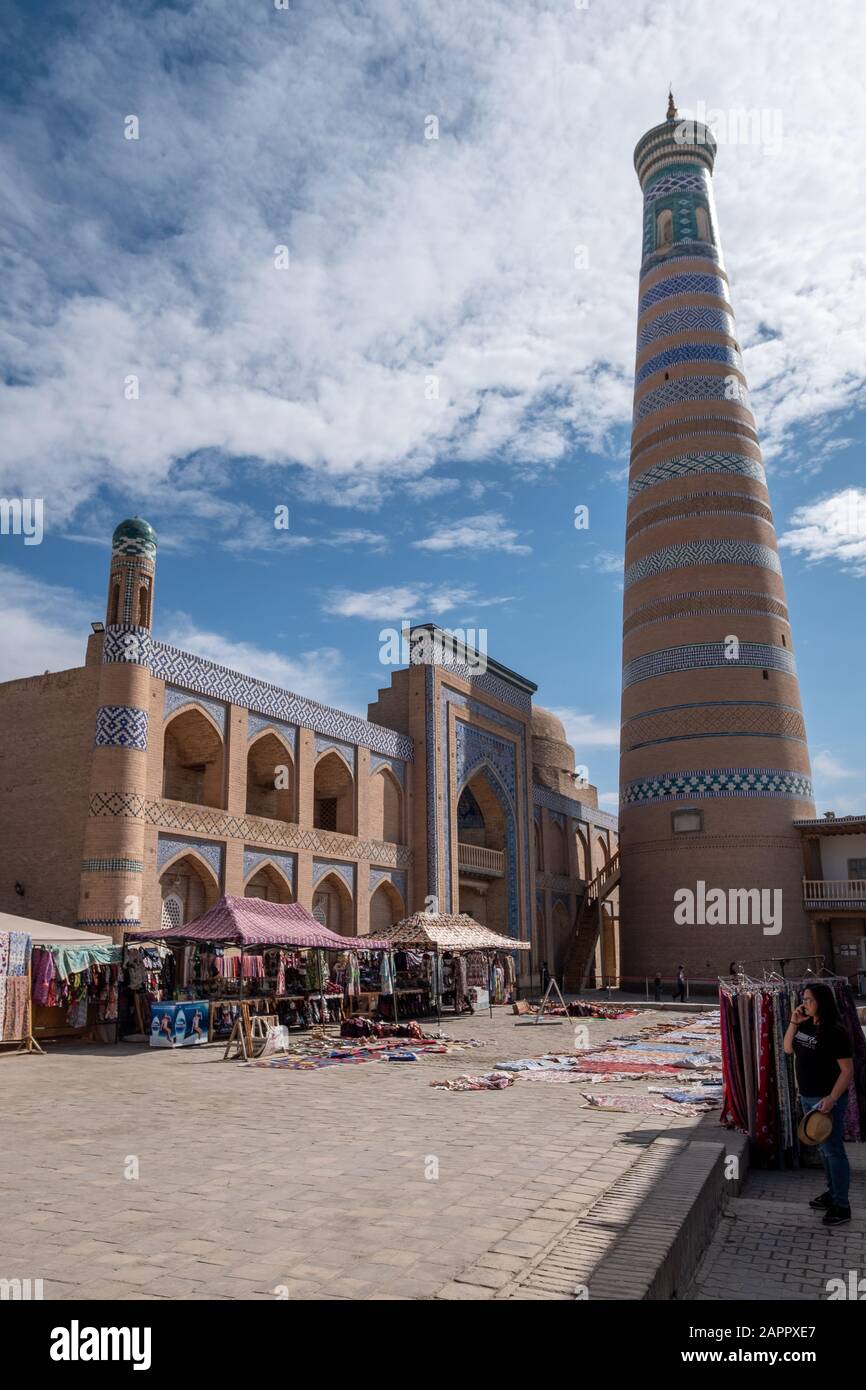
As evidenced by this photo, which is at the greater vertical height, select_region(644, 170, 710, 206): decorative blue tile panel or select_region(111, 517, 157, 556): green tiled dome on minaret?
select_region(644, 170, 710, 206): decorative blue tile panel

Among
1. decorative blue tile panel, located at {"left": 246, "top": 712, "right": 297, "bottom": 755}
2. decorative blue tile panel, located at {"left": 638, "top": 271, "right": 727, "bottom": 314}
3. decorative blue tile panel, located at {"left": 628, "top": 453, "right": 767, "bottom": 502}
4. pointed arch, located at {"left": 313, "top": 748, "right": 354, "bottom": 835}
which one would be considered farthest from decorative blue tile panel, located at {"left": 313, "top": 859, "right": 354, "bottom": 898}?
decorative blue tile panel, located at {"left": 638, "top": 271, "right": 727, "bottom": 314}

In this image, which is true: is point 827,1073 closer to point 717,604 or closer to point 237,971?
point 237,971

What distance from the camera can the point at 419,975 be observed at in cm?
2016

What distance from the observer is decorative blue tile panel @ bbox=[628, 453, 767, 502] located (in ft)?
92.5

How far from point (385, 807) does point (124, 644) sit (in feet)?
30.6

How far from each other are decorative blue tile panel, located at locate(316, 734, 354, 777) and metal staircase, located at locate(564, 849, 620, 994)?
10.9 meters

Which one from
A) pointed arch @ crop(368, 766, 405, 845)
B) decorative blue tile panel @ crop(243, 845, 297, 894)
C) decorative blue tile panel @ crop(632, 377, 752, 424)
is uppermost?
decorative blue tile panel @ crop(632, 377, 752, 424)

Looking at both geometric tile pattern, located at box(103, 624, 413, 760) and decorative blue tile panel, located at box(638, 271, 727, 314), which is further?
decorative blue tile panel, located at box(638, 271, 727, 314)

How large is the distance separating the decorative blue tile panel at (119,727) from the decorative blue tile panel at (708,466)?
1777cm

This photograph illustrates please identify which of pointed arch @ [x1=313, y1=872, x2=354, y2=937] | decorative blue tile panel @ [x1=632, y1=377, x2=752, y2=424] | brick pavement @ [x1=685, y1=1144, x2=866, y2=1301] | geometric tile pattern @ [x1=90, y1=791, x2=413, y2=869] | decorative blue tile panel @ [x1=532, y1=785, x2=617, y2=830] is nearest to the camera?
brick pavement @ [x1=685, y1=1144, x2=866, y2=1301]

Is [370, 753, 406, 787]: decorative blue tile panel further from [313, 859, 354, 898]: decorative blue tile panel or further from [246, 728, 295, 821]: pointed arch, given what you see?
[246, 728, 295, 821]: pointed arch

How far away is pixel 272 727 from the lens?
20.6 metres

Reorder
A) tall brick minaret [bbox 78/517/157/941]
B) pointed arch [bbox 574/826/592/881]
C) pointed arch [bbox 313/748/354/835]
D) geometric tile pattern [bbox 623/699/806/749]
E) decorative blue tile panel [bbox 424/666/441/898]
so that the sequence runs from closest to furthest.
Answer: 1. tall brick minaret [bbox 78/517/157/941]
2. pointed arch [bbox 313/748/354/835]
3. decorative blue tile panel [bbox 424/666/441/898]
4. geometric tile pattern [bbox 623/699/806/749]
5. pointed arch [bbox 574/826/592/881]

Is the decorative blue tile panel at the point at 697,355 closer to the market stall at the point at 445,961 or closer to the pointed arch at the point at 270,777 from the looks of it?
the pointed arch at the point at 270,777
